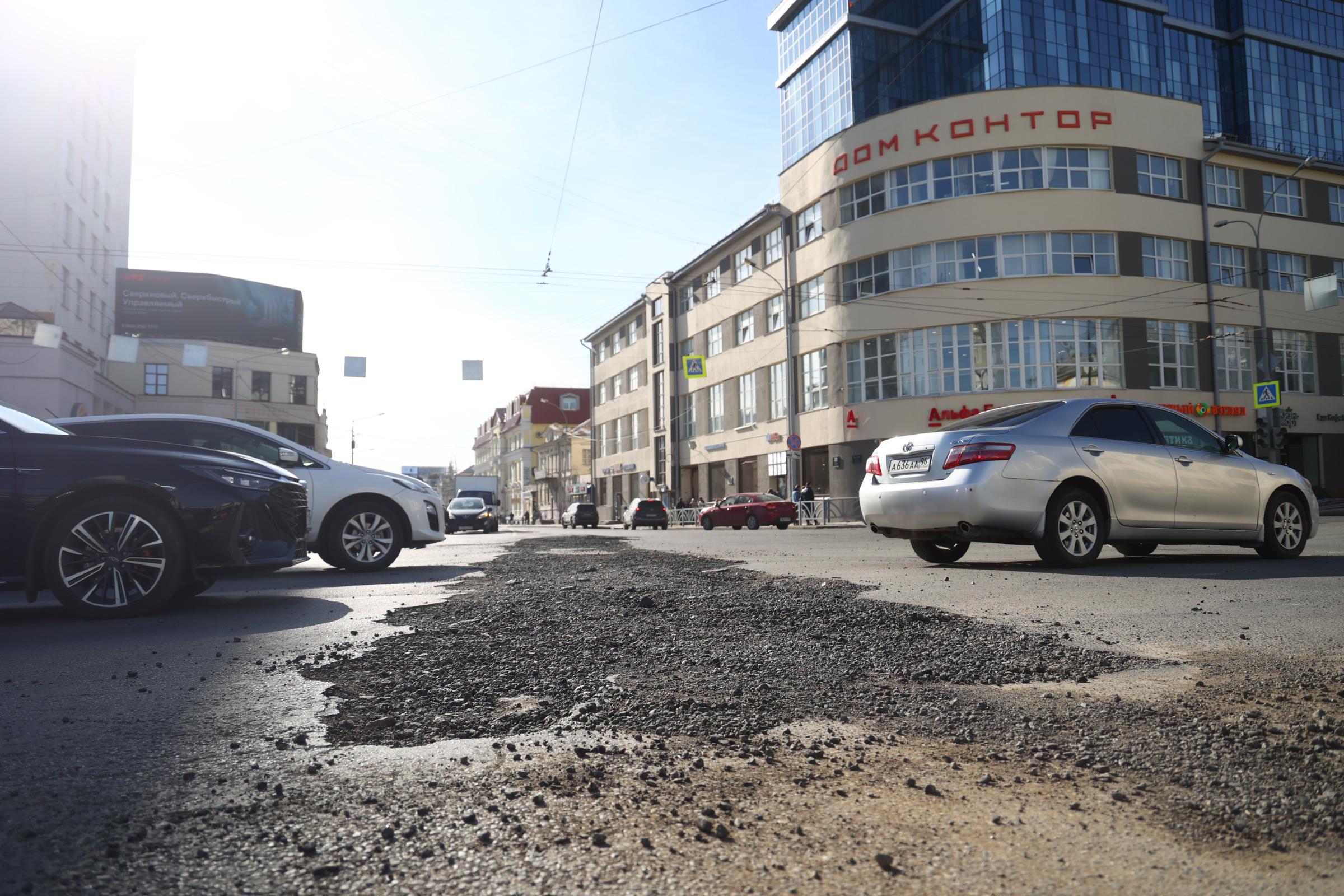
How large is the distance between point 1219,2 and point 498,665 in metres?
73.7

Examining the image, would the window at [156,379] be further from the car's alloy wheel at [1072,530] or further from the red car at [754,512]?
the car's alloy wheel at [1072,530]

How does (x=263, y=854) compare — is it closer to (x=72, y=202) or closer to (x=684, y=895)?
(x=684, y=895)

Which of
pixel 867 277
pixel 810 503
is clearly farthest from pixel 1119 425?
pixel 867 277

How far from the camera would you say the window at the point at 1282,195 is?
129 ft

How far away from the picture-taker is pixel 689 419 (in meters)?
53.8

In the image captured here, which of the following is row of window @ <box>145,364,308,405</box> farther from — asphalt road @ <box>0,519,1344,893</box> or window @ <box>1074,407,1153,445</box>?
window @ <box>1074,407,1153,445</box>

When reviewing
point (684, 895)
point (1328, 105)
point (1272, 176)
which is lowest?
point (684, 895)

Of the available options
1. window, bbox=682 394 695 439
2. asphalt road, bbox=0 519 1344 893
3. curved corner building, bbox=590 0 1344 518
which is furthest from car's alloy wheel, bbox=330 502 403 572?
window, bbox=682 394 695 439

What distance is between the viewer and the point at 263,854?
2031 millimetres

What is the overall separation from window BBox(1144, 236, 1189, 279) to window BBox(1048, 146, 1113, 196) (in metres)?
3.04

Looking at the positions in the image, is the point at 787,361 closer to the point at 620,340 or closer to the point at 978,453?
the point at 620,340

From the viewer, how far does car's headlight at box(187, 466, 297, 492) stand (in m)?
6.49

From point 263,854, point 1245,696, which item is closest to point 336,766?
point 263,854

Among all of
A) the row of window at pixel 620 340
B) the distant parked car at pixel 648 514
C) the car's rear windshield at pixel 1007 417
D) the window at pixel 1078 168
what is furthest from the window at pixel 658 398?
the car's rear windshield at pixel 1007 417
